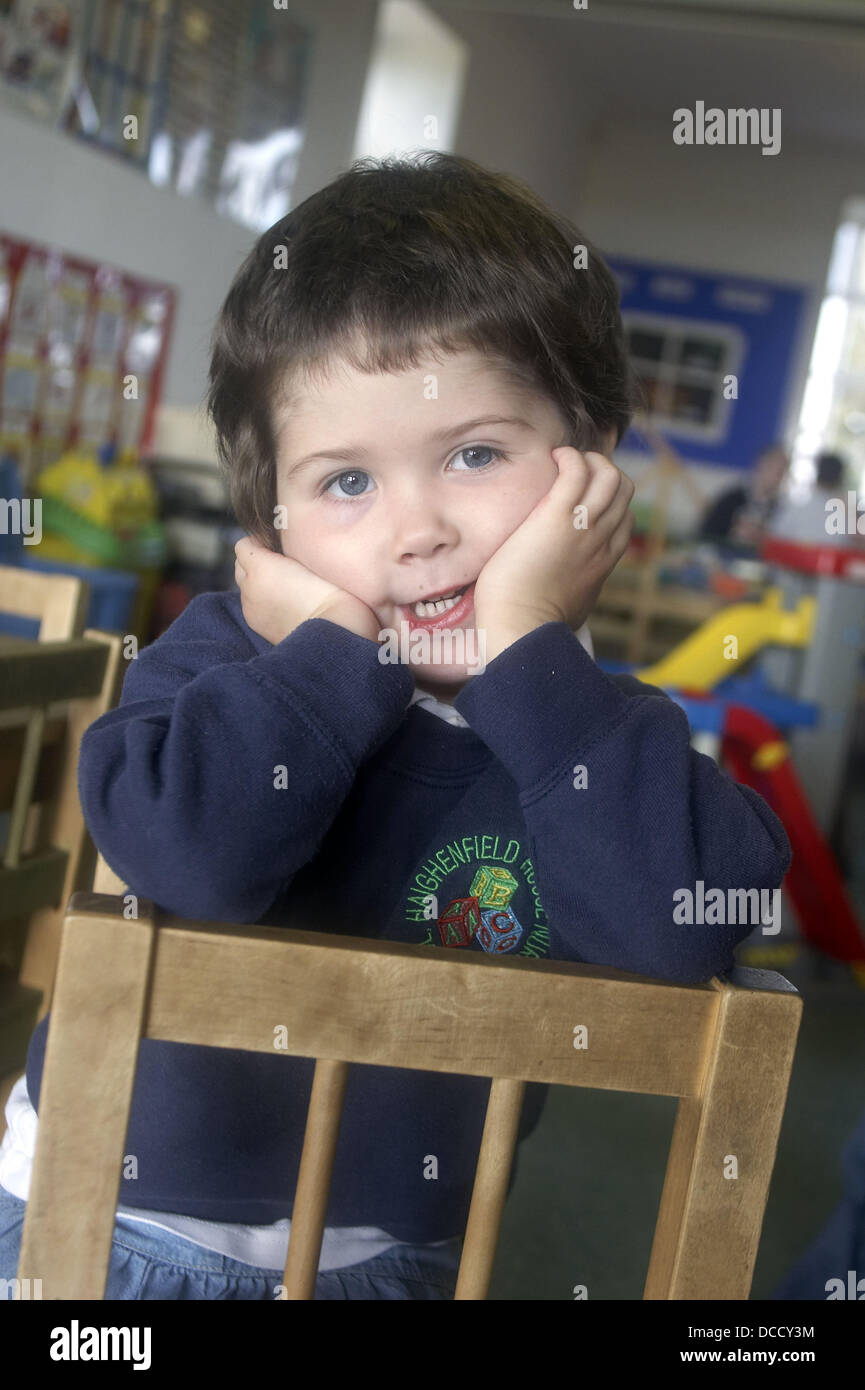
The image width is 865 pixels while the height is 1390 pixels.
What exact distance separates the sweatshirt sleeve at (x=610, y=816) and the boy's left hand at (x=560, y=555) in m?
0.03

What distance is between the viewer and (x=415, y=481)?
0.73 metres

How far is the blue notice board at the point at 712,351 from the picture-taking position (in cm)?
845

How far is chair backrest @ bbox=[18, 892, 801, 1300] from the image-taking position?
493mm

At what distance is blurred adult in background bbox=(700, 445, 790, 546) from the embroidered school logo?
576 cm

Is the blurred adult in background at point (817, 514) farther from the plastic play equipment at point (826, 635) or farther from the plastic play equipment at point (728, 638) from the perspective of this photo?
the plastic play equipment at point (728, 638)

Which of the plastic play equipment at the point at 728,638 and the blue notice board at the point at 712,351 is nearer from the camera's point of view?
the plastic play equipment at the point at 728,638

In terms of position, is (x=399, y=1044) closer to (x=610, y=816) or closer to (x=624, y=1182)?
(x=610, y=816)

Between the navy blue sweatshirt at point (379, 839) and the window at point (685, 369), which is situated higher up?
the window at point (685, 369)

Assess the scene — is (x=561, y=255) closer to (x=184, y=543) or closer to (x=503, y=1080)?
(x=503, y=1080)

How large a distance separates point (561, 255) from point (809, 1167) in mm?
1653

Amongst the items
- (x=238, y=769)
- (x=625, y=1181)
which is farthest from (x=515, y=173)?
(x=238, y=769)

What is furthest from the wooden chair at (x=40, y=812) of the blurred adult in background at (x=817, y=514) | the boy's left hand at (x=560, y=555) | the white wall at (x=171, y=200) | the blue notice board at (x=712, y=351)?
the blue notice board at (x=712, y=351)

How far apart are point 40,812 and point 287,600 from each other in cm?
39

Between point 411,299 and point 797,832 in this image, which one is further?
point 797,832
